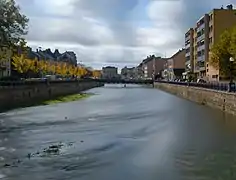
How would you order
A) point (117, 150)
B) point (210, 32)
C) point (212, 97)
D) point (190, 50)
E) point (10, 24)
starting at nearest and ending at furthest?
point (117, 150) → point (10, 24) → point (212, 97) → point (210, 32) → point (190, 50)

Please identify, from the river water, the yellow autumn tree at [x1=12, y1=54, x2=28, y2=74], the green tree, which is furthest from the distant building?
the river water

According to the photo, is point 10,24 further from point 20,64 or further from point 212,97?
point 20,64

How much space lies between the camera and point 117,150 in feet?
90.1

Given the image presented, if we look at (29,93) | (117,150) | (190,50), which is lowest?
(117,150)

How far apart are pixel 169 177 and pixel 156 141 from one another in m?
10.7

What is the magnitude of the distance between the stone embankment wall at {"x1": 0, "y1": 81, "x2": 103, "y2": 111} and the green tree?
8.71m

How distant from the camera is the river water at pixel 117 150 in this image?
2128cm

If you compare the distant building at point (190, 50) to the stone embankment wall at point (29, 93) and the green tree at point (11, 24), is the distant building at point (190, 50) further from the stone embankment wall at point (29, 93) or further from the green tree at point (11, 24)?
the green tree at point (11, 24)

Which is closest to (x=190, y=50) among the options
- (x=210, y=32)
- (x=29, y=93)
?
(x=210, y=32)

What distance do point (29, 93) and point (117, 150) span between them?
54461 millimetres

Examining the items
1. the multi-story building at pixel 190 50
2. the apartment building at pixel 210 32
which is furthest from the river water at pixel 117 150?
the multi-story building at pixel 190 50

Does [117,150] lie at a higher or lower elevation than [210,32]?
lower

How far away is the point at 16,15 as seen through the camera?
54219 millimetres

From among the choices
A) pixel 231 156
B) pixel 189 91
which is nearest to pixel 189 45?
pixel 189 91
